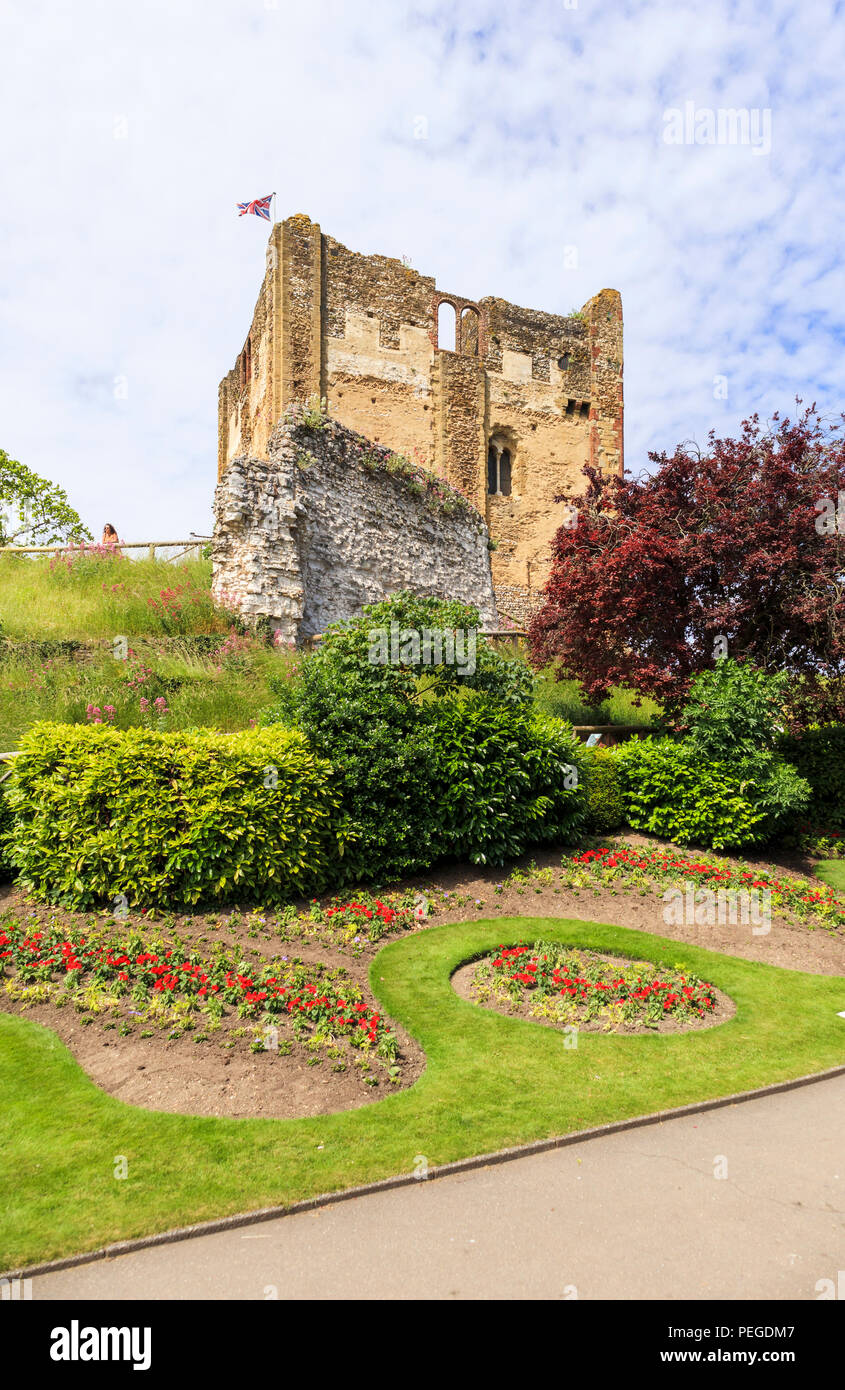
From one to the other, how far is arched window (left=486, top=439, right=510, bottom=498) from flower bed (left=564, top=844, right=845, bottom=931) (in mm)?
21274

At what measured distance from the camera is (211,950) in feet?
23.6

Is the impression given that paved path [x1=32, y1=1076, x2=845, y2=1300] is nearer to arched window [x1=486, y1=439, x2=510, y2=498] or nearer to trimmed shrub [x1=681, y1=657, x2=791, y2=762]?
trimmed shrub [x1=681, y1=657, x2=791, y2=762]

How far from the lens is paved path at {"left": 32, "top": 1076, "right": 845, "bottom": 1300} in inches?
133

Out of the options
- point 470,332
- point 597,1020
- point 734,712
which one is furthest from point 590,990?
point 470,332

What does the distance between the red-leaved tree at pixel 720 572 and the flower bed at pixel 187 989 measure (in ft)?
28.7

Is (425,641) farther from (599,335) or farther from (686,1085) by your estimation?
(599,335)

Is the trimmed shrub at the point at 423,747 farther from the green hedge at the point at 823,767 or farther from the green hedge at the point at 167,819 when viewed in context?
the green hedge at the point at 823,767

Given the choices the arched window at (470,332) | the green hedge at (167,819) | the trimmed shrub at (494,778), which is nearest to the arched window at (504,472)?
the arched window at (470,332)

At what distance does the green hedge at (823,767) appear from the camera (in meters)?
14.0

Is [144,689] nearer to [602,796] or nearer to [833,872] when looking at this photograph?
[602,796]

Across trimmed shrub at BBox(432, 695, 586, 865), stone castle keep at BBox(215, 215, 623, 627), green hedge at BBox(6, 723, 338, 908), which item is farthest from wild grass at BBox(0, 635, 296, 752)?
stone castle keep at BBox(215, 215, 623, 627)

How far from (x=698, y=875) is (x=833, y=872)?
274cm

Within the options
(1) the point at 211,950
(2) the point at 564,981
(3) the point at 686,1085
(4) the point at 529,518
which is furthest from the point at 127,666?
(4) the point at 529,518

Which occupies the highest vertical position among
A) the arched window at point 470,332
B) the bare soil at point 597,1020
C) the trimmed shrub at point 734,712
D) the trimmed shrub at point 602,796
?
the arched window at point 470,332
